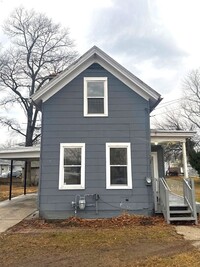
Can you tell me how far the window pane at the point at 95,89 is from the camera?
11516mm

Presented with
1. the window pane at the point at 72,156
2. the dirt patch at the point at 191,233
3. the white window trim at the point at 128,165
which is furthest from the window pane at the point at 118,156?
the dirt patch at the point at 191,233

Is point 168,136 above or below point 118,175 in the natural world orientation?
above

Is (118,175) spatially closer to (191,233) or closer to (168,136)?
(168,136)

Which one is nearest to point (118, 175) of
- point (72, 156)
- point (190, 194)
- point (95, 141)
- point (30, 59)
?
point (95, 141)

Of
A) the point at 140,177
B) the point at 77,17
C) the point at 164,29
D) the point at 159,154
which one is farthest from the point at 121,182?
the point at 164,29

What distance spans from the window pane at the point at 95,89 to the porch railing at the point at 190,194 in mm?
4729

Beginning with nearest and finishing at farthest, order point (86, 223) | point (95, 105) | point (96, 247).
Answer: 1. point (96, 247)
2. point (86, 223)
3. point (95, 105)

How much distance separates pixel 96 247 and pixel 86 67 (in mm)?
7174

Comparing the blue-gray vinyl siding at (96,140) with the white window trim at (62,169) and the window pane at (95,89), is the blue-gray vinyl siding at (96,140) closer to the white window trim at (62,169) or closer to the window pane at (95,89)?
the white window trim at (62,169)

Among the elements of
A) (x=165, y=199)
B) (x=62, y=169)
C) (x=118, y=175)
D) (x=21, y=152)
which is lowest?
(x=165, y=199)

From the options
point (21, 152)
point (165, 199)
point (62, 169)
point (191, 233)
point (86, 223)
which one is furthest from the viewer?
point (21, 152)

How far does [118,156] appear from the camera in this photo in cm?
1106

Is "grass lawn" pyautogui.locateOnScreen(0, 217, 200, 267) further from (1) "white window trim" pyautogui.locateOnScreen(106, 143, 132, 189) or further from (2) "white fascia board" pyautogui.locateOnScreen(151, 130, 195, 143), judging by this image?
(2) "white fascia board" pyautogui.locateOnScreen(151, 130, 195, 143)

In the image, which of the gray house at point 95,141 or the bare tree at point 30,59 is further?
the bare tree at point 30,59
